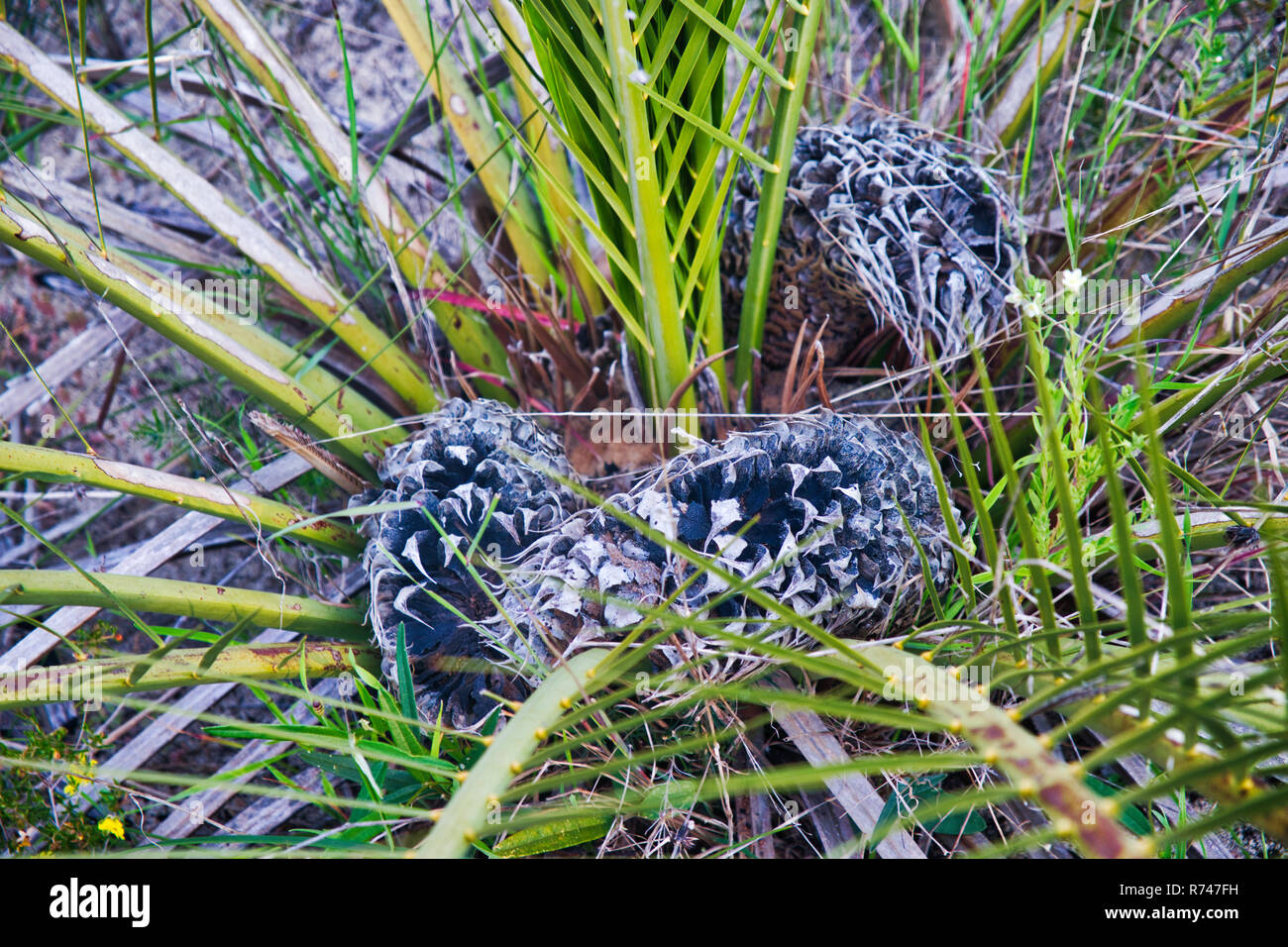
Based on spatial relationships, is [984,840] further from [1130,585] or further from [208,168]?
[208,168]

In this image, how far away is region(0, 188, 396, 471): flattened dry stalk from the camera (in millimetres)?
653

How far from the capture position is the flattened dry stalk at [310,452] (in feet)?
2.48

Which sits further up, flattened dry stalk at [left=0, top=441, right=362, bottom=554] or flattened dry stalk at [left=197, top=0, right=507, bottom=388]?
flattened dry stalk at [left=197, top=0, right=507, bottom=388]

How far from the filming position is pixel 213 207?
80 cm

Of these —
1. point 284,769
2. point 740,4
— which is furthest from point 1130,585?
point 284,769

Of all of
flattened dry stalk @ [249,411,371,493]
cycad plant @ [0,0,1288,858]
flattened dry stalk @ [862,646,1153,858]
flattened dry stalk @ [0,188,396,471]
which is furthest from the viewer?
flattened dry stalk @ [249,411,371,493]

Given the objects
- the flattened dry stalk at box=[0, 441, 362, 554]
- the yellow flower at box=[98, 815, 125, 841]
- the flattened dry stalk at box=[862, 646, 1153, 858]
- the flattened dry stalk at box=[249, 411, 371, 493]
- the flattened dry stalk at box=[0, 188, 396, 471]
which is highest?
the flattened dry stalk at box=[0, 188, 396, 471]

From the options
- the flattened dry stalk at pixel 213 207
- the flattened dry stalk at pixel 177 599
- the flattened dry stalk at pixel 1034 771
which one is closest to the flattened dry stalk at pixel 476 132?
the flattened dry stalk at pixel 213 207

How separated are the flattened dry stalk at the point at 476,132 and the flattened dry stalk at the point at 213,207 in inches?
7.9

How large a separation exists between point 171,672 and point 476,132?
67 cm

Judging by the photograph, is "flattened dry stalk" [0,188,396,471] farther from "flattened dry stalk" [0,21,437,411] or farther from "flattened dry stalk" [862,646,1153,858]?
"flattened dry stalk" [862,646,1153,858]

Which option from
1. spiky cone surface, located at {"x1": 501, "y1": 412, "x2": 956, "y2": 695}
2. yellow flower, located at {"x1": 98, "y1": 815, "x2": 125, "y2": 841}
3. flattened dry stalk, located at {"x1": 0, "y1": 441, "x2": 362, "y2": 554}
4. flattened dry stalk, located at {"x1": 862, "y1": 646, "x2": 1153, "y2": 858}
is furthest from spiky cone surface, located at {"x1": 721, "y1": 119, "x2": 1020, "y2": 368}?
yellow flower, located at {"x1": 98, "y1": 815, "x2": 125, "y2": 841}

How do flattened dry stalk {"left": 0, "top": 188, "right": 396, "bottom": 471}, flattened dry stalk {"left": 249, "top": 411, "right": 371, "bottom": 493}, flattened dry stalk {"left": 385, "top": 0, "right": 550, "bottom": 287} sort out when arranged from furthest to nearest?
flattened dry stalk {"left": 385, "top": 0, "right": 550, "bottom": 287}, flattened dry stalk {"left": 249, "top": 411, "right": 371, "bottom": 493}, flattened dry stalk {"left": 0, "top": 188, "right": 396, "bottom": 471}

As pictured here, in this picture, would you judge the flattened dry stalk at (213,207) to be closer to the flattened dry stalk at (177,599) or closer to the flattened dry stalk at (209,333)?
the flattened dry stalk at (209,333)
